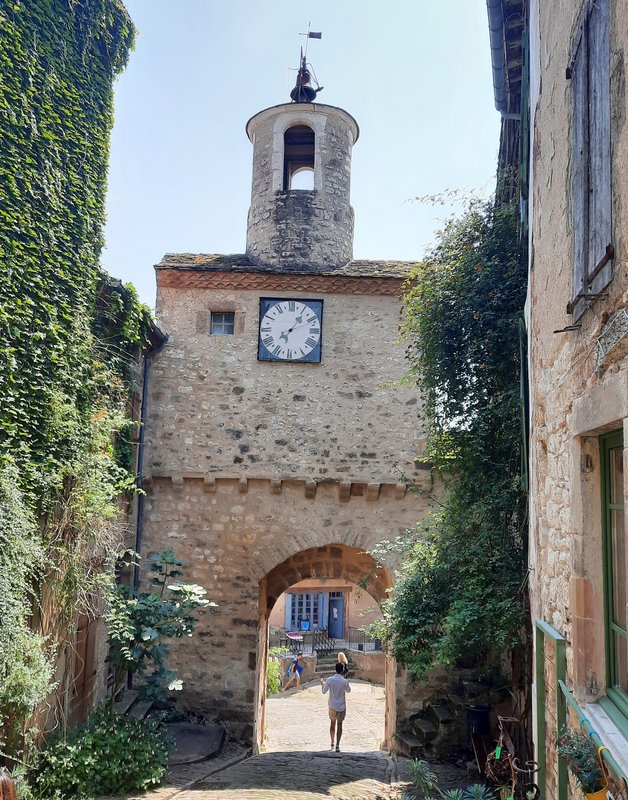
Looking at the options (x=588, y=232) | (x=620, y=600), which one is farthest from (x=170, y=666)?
(x=588, y=232)

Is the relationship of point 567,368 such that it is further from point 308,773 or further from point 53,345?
point 308,773

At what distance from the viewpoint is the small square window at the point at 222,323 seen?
1127 cm

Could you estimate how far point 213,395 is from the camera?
11000mm

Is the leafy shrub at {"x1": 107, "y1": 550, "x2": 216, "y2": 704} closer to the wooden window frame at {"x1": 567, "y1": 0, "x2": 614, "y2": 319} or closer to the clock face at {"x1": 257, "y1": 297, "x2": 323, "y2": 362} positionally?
the clock face at {"x1": 257, "y1": 297, "x2": 323, "y2": 362}

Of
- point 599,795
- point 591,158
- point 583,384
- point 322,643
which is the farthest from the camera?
point 322,643

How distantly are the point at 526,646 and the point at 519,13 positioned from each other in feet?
19.9

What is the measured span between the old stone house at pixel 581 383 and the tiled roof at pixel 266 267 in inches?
251

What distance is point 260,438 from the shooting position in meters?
10.9

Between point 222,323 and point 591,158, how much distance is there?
8.46 meters

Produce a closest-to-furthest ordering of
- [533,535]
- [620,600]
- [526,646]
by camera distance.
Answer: [620,600] < [533,535] < [526,646]

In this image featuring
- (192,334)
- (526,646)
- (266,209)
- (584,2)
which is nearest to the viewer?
(584,2)

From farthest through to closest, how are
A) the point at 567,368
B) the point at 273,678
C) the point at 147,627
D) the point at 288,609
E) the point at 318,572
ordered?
the point at 288,609
the point at 273,678
the point at 318,572
the point at 147,627
the point at 567,368

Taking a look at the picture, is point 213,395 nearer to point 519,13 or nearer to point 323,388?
point 323,388

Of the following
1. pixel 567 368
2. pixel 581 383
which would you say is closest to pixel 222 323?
pixel 567 368
